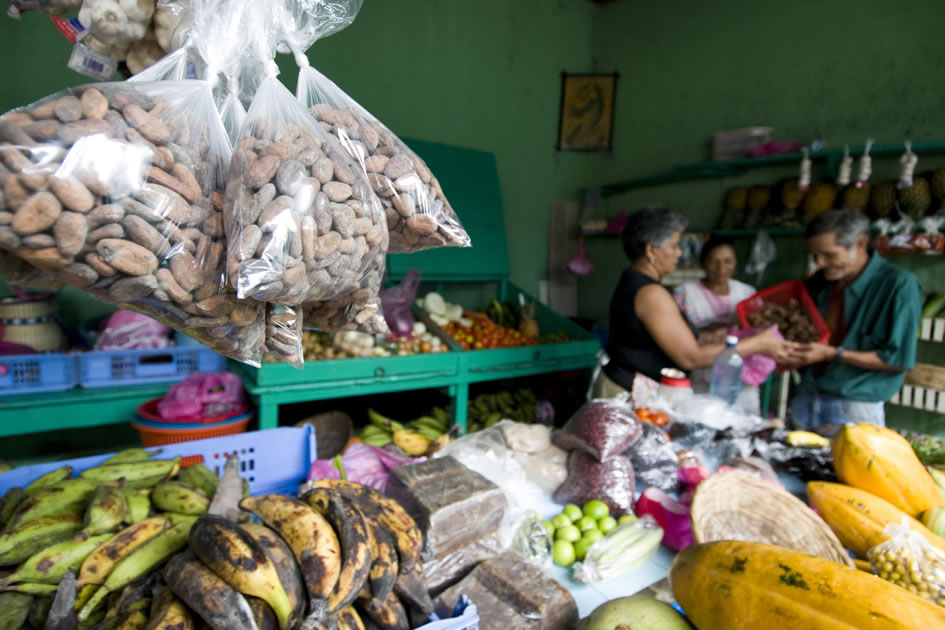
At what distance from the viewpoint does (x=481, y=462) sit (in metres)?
1.64

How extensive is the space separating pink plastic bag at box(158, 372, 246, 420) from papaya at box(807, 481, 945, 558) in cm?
259

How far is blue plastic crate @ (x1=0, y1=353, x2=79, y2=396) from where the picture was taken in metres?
2.47

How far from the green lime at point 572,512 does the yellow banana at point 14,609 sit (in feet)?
4.10

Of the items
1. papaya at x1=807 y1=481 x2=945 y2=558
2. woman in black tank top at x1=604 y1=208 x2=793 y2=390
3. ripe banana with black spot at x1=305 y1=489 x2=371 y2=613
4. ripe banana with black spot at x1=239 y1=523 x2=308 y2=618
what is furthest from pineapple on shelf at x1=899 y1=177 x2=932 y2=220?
ripe banana with black spot at x1=239 y1=523 x2=308 y2=618

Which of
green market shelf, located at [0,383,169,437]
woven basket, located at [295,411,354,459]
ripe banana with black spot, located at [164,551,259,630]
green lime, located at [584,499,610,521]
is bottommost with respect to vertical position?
woven basket, located at [295,411,354,459]

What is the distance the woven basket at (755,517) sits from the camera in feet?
4.02

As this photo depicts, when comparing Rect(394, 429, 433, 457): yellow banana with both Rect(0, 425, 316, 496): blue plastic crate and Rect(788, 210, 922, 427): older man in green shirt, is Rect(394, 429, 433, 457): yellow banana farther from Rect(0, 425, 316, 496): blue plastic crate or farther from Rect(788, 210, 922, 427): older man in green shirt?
Rect(788, 210, 922, 427): older man in green shirt

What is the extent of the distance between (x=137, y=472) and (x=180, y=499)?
0.94 feet

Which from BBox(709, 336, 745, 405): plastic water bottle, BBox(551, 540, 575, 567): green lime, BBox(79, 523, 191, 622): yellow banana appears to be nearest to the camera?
BBox(79, 523, 191, 622): yellow banana

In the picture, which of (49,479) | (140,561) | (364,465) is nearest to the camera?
(140,561)

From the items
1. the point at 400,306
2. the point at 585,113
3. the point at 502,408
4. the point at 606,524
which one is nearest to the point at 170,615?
the point at 606,524

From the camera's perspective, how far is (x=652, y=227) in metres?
2.53

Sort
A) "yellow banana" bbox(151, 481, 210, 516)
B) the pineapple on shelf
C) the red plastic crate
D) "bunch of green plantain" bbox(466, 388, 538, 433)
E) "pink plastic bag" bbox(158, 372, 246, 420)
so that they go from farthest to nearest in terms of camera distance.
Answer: "bunch of green plantain" bbox(466, 388, 538, 433) → the pineapple on shelf → the red plastic crate → "pink plastic bag" bbox(158, 372, 246, 420) → "yellow banana" bbox(151, 481, 210, 516)

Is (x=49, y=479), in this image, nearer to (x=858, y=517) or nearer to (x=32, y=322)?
(x=32, y=322)
